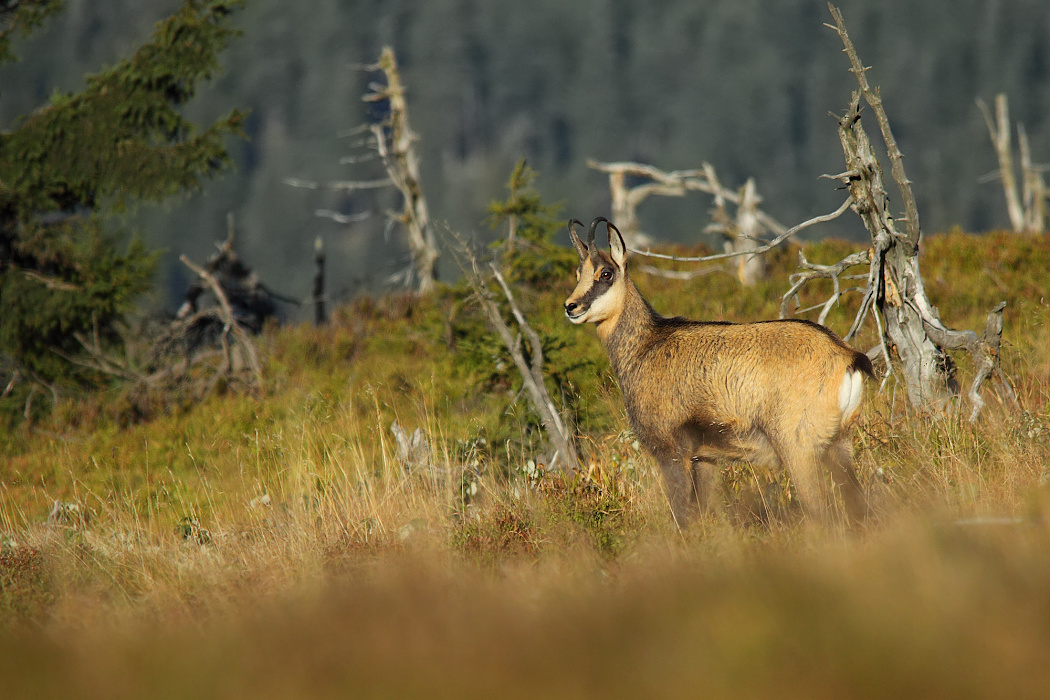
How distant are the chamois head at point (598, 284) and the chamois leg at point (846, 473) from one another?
6.08 feet

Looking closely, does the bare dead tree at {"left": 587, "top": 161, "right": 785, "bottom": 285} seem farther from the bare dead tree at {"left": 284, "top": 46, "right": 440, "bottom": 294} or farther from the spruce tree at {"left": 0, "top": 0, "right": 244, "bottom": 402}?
the spruce tree at {"left": 0, "top": 0, "right": 244, "bottom": 402}

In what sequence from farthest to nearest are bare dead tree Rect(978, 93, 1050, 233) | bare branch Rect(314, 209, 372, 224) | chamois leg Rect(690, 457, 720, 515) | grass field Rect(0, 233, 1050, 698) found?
bare dead tree Rect(978, 93, 1050, 233) → bare branch Rect(314, 209, 372, 224) → chamois leg Rect(690, 457, 720, 515) → grass field Rect(0, 233, 1050, 698)

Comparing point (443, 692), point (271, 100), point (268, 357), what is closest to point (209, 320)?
point (268, 357)

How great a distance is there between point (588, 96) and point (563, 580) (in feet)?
222

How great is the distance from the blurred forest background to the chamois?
44544 millimetres

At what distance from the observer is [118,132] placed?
13.1 meters

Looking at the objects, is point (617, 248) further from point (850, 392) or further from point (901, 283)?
point (901, 283)

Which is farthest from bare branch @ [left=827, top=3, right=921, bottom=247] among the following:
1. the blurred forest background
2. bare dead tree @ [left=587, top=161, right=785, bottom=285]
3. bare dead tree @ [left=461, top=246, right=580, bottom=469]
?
the blurred forest background

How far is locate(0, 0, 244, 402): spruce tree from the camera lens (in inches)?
516

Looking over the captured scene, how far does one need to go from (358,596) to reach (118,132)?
37.5ft

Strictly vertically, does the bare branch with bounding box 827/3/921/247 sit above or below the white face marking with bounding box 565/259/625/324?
above

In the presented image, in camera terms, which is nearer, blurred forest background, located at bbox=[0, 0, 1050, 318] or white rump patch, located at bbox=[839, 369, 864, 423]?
white rump patch, located at bbox=[839, 369, 864, 423]

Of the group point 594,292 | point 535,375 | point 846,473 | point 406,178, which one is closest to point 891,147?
point 594,292

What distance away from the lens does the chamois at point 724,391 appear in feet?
16.5
